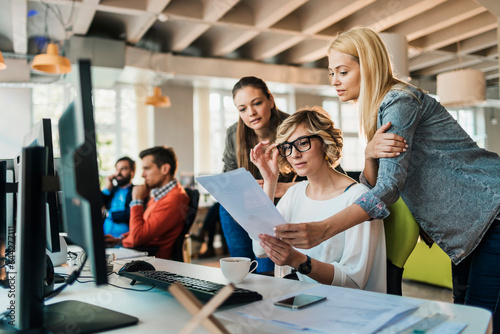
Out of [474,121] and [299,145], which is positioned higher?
[474,121]

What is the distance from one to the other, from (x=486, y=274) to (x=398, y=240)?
0.85 feet

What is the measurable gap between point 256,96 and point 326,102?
7.87 m

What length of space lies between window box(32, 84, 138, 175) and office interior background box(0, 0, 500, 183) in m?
0.02

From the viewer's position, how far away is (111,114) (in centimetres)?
790

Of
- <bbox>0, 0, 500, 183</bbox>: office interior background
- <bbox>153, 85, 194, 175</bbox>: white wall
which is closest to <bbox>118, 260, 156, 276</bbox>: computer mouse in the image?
<bbox>0, 0, 500, 183</bbox>: office interior background

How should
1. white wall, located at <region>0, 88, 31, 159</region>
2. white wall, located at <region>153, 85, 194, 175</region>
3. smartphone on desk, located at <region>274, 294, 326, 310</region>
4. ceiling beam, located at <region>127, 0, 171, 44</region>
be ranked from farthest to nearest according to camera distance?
white wall, located at <region>153, 85, 194, 175</region>, white wall, located at <region>0, 88, 31, 159</region>, ceiling beam, located at <region>127, 0, 171, 44</region>, smartphone on desk, located at <region>274, 294, 326, 310</region>

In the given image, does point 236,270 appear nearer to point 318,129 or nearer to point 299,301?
point 299,301

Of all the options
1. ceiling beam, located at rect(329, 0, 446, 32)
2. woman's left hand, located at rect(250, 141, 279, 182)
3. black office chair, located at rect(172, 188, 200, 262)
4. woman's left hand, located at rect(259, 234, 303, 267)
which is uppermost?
ceiling beam, located at rect(329, 0, 446, 32)

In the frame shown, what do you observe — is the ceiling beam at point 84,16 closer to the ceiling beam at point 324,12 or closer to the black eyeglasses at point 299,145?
the ceiling beam at point 324,12

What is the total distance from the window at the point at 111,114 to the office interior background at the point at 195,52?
0.02 meters

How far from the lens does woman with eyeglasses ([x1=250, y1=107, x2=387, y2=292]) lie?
4.40ft

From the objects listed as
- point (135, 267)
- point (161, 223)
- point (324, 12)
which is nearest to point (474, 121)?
point (324, 12)

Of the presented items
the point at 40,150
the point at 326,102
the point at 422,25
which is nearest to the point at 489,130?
the point at 326,102

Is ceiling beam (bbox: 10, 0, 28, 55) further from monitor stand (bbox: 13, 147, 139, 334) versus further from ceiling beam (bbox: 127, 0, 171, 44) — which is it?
monitor stand (bbox: 13, 147, 139, 334)
